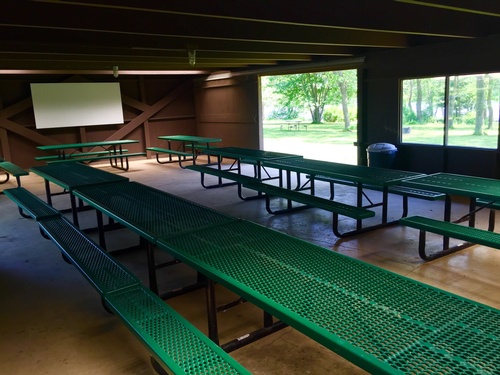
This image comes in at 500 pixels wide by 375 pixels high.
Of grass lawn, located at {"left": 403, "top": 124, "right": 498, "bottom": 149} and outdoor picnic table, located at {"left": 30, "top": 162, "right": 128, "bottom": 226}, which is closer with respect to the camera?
outdoor picnic table, located at {"left": 30, "top": 162, "right": 128, "bottom": 226}

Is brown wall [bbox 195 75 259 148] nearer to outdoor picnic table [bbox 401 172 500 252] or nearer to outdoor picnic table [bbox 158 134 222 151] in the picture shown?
outdoor picnic table [bbox 158 134 222 151]

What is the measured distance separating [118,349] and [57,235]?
4.45ft

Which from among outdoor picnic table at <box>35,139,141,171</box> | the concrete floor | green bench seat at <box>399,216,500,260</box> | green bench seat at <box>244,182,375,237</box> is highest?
outdoor picnic table at <box>35,139,141,171</box>

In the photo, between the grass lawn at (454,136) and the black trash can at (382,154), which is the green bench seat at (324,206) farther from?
the grass lawn at (454,136)

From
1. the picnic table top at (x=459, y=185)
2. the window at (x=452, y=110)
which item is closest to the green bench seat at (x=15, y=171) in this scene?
the picnic table top at (x=459, y=185)

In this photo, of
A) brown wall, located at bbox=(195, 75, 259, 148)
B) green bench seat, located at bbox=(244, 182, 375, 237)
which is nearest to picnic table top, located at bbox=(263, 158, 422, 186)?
green bench seat, located at bbox=(244, 182, 375, 237)

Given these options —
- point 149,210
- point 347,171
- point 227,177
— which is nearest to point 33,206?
point 149,210

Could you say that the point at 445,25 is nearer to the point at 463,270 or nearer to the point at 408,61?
the point at 408,61

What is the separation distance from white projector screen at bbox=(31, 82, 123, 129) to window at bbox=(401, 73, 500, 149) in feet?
23.7

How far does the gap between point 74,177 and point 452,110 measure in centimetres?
526

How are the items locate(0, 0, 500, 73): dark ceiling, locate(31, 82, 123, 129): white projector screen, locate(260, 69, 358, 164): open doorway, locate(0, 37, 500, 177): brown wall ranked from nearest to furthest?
locate(0, 0, 500, 73): dark ceiling → locate(0, 37, 500, 177): brown wall → locate(31, 82, 123, 129): white projector screen → locate(260, 69, 358, 164): open doorway

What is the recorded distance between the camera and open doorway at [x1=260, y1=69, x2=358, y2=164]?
18.2 metres

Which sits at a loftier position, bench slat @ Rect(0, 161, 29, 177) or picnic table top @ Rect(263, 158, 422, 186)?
bench slat @ Rect(0, 161, 29, 177)

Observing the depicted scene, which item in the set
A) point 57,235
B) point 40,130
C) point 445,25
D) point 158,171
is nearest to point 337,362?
point 57,235
